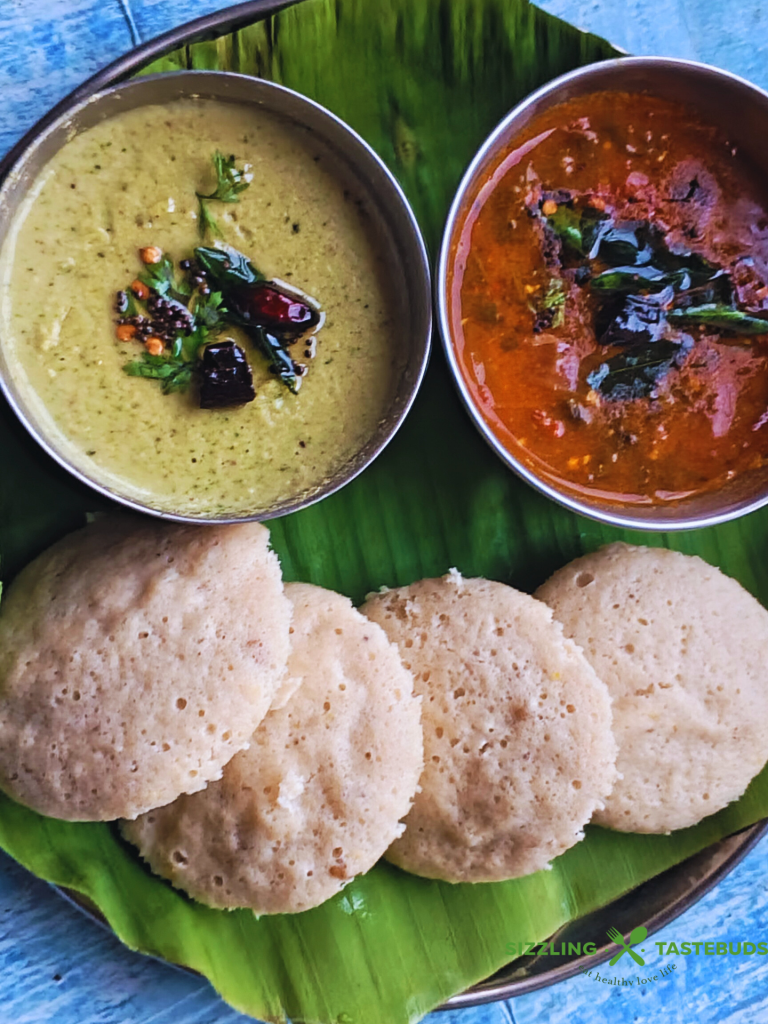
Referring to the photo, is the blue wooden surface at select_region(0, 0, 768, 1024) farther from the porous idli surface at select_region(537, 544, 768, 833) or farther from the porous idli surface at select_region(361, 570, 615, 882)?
the porous idli surface at select_region(361, 570, 615, 882)

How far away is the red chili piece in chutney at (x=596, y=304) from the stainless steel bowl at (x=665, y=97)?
1.2 inches

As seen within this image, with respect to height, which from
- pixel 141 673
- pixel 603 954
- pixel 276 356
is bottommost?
pixel 603 954

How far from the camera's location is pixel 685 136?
240 centimetres

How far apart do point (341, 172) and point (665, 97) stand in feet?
2.94

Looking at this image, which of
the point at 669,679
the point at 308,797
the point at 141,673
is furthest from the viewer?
the point at 669,679

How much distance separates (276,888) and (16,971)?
0.89m

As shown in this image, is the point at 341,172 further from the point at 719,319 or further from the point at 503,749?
the point at 503,749

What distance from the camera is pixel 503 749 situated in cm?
246

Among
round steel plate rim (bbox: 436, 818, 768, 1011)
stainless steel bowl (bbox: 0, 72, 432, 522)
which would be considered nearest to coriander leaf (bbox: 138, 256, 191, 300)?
stainless steel bowl (bbox: 0, 72, 432, 522)

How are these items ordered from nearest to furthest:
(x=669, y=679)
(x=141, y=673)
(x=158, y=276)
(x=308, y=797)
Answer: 1. (x=158, y=276)
2. (x=141, y=673)
3. (x=308, y=797)
4. (x=669, y=679)

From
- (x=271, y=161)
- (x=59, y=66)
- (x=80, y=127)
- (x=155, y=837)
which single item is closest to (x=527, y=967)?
(x=155, y=837)

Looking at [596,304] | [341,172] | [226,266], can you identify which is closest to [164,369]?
[226,266]

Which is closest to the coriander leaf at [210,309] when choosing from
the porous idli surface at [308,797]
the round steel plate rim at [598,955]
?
the porous idli surface at [308,797]

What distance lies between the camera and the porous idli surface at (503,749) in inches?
96.6
